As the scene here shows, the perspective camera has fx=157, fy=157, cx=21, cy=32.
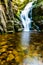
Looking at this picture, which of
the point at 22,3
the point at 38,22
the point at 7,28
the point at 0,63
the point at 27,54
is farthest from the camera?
the point at 22,3

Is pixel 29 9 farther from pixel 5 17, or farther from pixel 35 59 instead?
pixel 35 59

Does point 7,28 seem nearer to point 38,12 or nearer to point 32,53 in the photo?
point 38,12

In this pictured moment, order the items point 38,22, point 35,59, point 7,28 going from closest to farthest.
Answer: point 35,59, point 7,28, point 38,22

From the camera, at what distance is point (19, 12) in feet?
58.2

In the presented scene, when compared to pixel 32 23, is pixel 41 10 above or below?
above

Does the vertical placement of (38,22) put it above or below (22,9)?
below

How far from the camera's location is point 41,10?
16641mm

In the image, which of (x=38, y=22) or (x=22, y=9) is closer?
(x=38, y=22)

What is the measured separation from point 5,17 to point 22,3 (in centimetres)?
625

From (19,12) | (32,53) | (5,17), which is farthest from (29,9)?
(32,53)

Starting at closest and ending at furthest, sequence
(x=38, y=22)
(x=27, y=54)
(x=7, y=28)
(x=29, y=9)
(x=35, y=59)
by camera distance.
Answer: (x=35, y=59) → (x=27, y=54) → (x=7, y=28) → (x=38, y=22) → (x=29, y=9)

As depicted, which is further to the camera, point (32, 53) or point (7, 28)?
point (7, 28)

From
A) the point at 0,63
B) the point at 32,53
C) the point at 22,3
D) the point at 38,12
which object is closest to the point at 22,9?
the point at 22,3

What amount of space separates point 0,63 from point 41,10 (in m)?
12.4
